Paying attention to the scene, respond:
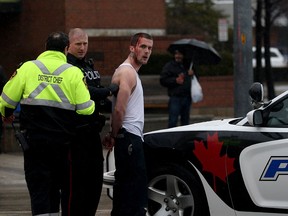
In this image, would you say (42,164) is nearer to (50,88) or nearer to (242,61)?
(50,88)

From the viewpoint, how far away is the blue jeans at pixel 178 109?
1571cm

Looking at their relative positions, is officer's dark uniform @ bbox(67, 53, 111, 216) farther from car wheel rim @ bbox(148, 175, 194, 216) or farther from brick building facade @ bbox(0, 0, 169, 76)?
brick building facade @ bbox(0, 0, 169, 76)

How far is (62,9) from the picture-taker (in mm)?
21656

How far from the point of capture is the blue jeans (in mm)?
15711

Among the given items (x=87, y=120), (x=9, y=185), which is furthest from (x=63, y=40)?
(x=9, y=185)

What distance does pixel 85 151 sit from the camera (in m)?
7.59

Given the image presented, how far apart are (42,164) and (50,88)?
0.65m

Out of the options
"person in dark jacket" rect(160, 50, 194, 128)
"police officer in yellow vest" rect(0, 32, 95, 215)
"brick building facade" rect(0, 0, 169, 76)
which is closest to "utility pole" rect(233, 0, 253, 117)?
"person in dark jacket" rect(160, 50, 194, 128)

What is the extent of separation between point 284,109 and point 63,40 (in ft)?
6.98

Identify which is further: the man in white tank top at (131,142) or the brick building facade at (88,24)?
the brick building facade at (88,24)

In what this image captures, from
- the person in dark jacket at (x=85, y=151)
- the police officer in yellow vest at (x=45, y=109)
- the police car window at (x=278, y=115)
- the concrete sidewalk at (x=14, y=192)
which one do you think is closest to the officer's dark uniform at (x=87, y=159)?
the person in dark jacket at (x=85, y=151)

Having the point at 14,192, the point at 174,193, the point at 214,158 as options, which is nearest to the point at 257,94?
the point at 214,158

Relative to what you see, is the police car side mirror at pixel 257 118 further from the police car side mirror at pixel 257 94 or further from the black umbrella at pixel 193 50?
the black umbrella at pixel 193 50

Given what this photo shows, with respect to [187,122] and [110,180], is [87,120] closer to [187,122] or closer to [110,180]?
[110,180]
